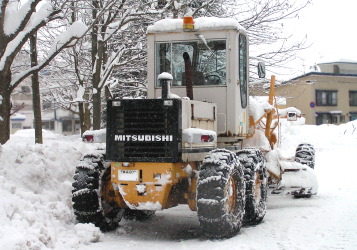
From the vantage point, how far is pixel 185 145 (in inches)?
297

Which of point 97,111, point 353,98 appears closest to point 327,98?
point 353,98

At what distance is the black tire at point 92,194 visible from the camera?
26.0ft

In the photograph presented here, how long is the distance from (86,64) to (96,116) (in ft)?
19.0

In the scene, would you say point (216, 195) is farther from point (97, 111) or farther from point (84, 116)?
point (84, 116)

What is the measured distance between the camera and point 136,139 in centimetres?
753

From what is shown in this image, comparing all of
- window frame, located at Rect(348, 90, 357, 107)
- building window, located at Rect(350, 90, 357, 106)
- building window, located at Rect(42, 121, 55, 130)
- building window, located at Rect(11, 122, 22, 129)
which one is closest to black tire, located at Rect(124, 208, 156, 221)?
window frame, located at Rect(348, 90, 357, 107)

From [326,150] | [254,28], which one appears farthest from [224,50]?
[326,150]

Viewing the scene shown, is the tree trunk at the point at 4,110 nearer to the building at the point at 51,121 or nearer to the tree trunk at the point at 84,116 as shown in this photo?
the tree trunk at the point at 84,116

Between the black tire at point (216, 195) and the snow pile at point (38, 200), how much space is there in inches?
60.2

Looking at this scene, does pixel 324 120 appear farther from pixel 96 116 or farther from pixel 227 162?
pixel 227 162

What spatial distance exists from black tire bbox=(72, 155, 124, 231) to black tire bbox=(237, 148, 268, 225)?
2.03 m

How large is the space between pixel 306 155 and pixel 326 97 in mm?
43861

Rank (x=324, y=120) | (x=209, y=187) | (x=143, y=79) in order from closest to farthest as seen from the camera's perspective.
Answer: (x=209, y=187), (x=143, y=79), (x=324, y=120)

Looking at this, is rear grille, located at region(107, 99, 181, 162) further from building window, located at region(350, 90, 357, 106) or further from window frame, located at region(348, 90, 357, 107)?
building window, located at region(350, 90, 357, 106)
